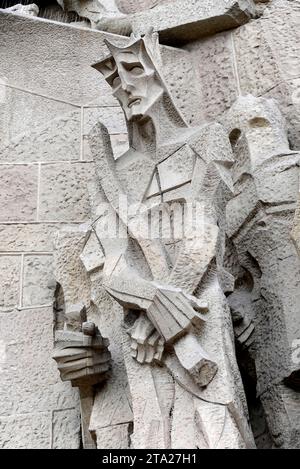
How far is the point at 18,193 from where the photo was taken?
374 cm

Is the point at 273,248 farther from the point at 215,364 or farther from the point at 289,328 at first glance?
the point at 215,364

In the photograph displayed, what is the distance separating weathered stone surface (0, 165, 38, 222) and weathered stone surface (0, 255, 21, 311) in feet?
0.55

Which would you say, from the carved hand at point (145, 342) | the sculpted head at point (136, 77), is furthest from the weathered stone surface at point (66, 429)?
the sculpted head at point (136, 77)

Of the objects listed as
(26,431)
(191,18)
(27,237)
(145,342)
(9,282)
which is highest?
(191,18)

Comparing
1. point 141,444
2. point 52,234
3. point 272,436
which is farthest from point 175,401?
point 52,234

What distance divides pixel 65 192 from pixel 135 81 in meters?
0.65

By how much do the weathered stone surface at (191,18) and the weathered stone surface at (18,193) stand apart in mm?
811

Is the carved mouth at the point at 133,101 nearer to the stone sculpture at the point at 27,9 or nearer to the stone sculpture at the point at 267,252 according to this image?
the stone sculpture at the point at 267,252

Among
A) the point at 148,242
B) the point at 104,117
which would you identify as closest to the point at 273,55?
the point at 104,117

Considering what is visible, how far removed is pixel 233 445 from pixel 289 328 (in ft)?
2.20

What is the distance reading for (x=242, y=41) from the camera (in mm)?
4000

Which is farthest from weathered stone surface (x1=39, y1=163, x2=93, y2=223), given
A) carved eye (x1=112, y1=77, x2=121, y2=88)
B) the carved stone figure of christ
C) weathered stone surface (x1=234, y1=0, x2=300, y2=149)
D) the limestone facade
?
weathered stone surface (x1=234, y1=0, x2=300, y2=149)

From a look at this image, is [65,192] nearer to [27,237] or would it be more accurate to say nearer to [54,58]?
[27,237]

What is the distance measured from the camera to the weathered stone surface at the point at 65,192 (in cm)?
368
